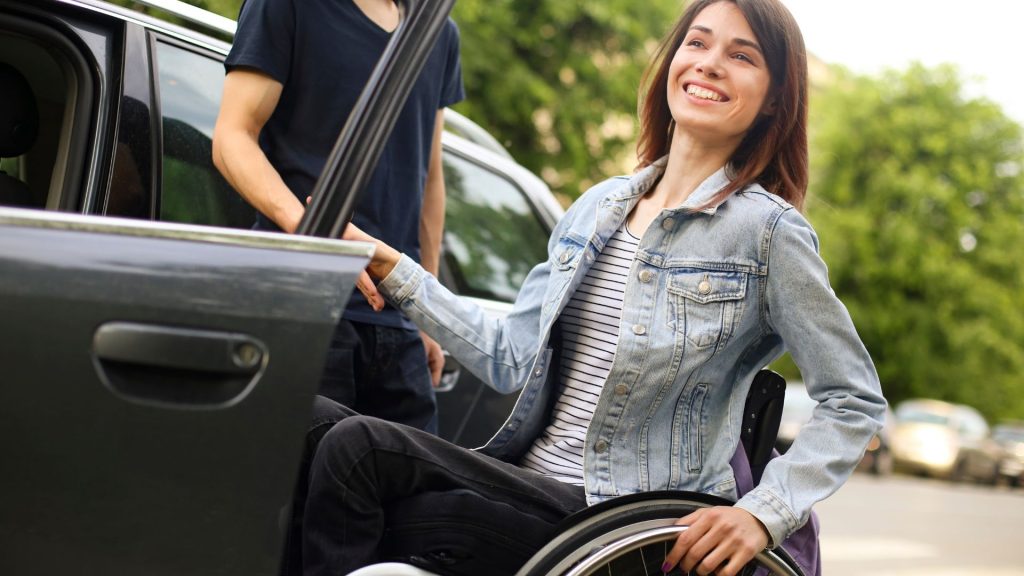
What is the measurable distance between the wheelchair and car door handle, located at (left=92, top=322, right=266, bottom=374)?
493 millimetres

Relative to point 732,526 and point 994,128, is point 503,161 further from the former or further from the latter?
point 994,128

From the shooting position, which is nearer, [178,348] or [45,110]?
[178,348]

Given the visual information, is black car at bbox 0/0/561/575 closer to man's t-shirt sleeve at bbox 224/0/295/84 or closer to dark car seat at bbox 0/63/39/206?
man's t-shirt sleeve at bbox 224/0/295/84

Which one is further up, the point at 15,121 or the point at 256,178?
the point at 256,178

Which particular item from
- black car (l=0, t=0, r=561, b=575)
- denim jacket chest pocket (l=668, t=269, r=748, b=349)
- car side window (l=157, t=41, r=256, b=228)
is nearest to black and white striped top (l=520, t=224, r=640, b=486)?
denim jacket chest pocket (l=668, t=269, r=748, b=349)

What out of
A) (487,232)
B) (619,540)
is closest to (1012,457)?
(487,232)

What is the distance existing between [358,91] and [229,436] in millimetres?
1110

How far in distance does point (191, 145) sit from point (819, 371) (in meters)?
1.42

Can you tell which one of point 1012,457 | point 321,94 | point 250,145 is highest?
point 321,94

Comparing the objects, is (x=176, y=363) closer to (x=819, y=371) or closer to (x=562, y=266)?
(x=562, y=266)

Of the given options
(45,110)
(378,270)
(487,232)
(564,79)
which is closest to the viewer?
(378,270)

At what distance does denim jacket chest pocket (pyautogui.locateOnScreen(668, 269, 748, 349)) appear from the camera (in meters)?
2.33

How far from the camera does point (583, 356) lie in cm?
246

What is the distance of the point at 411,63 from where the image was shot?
1.99 m
